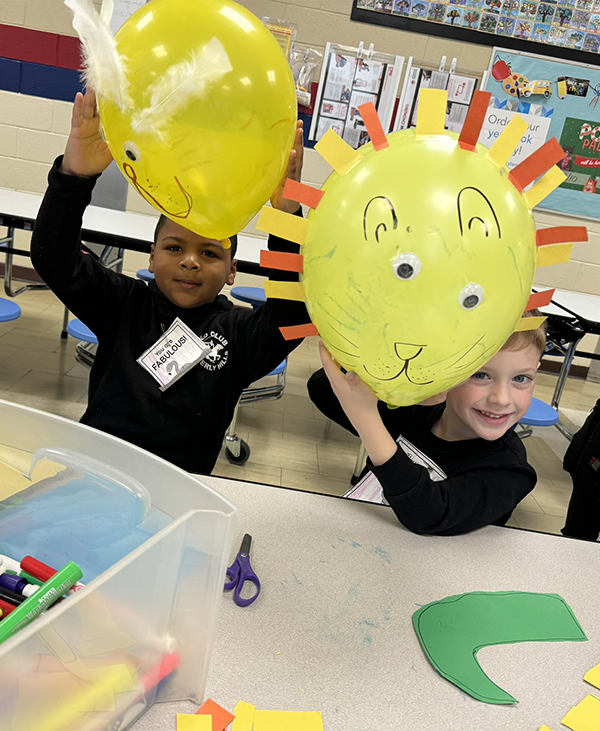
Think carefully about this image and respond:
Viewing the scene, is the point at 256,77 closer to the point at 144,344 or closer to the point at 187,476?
the point at 187,476

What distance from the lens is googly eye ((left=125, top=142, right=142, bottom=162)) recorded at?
68 centimetres

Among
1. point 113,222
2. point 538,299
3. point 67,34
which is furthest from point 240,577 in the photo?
point 67,34

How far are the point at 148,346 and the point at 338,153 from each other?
688 millimetres

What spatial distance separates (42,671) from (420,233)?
0.45 meters

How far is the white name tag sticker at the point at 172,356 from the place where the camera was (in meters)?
1.18

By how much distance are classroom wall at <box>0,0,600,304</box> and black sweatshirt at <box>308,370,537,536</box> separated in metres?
3.07

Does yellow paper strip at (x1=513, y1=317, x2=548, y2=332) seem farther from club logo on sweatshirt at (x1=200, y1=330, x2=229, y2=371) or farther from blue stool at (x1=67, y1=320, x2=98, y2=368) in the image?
blue stool at (x1=67, y1=320, x2=98, y2=368)

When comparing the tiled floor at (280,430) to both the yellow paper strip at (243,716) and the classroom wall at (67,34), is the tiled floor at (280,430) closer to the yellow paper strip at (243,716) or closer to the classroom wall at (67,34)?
the classroom wall at (67,34)

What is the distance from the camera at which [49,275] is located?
113cm

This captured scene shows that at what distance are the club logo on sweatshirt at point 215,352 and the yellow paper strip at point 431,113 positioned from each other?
668 millimetres

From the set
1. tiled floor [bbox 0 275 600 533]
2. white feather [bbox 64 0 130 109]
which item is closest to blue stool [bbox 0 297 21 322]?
tiled floor [bbox 0 275 600 533]

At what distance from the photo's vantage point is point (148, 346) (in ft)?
4.02

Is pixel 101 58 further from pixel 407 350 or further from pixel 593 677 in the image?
pixel 593 677

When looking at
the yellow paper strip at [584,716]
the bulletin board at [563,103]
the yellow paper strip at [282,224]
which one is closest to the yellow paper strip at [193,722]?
the yellow paper strip at [584,716]
